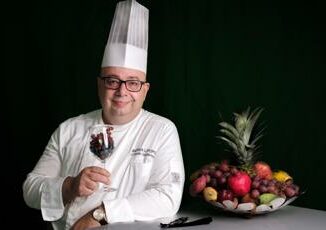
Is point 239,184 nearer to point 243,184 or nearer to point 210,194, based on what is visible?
point 243,184

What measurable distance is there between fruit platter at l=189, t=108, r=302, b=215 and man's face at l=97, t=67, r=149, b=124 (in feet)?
1.38

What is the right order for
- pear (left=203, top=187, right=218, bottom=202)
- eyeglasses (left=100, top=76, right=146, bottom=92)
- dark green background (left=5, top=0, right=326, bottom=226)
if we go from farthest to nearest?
dark green background (left=5, top=0, right=326, bottom=226)
eyeglasses (left=100, top=76, right=146, bottom=92)
pear (left=203, top=187, right=218, bottom=202)

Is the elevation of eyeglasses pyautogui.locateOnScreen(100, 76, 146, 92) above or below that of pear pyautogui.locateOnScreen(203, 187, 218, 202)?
above

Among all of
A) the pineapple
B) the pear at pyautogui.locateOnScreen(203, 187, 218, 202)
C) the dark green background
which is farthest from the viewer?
the dark green background

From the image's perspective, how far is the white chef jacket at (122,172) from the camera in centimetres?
202

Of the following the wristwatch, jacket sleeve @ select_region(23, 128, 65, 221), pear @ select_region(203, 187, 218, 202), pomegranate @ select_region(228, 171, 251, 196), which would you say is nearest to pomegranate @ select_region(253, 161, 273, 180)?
pomegranate @ select_region(228, 171, 251, 196)

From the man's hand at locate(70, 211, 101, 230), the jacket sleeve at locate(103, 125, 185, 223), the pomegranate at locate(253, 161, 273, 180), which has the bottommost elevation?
the man's hand at locate(70, 211, 101, 230)

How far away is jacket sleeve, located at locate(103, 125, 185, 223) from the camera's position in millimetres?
1965

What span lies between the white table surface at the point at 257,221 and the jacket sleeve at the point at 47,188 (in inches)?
11.9

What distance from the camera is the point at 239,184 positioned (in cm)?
196

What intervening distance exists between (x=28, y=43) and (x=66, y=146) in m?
1.09

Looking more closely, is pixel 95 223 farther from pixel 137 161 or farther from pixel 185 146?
pixel 185 146

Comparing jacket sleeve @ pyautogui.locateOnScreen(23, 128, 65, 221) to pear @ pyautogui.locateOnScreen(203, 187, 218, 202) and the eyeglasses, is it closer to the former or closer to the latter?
the eyeglasses

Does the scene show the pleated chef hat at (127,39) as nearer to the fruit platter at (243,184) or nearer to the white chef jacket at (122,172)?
the white chef jacket at (122,172)
